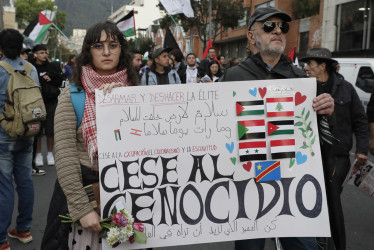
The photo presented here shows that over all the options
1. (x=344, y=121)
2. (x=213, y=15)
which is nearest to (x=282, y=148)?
(x=344, y=121)

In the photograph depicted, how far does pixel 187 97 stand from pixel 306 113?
0.75 m

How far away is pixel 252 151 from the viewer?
92.4 inches

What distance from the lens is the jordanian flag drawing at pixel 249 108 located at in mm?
2357

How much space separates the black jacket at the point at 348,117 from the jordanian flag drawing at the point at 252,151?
171 cm

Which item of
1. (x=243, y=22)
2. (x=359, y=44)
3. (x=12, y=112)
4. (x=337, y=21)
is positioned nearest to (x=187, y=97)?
(x=12, y=112)

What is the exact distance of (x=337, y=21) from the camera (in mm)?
23188

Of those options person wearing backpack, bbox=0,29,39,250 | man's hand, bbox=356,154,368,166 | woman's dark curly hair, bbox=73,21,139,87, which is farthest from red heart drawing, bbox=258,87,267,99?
person wearing backpack, bbox=0,29,39,250

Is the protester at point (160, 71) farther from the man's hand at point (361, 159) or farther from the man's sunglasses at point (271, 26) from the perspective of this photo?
the man's sunglasses at point (271, 26)

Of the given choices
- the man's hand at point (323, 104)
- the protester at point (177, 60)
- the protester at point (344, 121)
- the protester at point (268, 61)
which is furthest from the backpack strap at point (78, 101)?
the protester at point (177, 60)

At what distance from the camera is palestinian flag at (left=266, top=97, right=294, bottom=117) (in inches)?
94.0

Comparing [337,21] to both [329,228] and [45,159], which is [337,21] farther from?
[329,228]

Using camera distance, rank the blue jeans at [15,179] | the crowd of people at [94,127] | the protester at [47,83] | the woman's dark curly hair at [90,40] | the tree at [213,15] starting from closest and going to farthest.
→ the crowd of people at [94,127] < the woman's dark curly hair at [90,40] < the blue jeans at [15,179] < the protester at [47,83] < the tree at [213,15]

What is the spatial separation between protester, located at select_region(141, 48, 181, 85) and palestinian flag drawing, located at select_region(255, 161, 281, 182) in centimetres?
423

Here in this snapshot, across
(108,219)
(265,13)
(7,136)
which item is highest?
(265,13)
